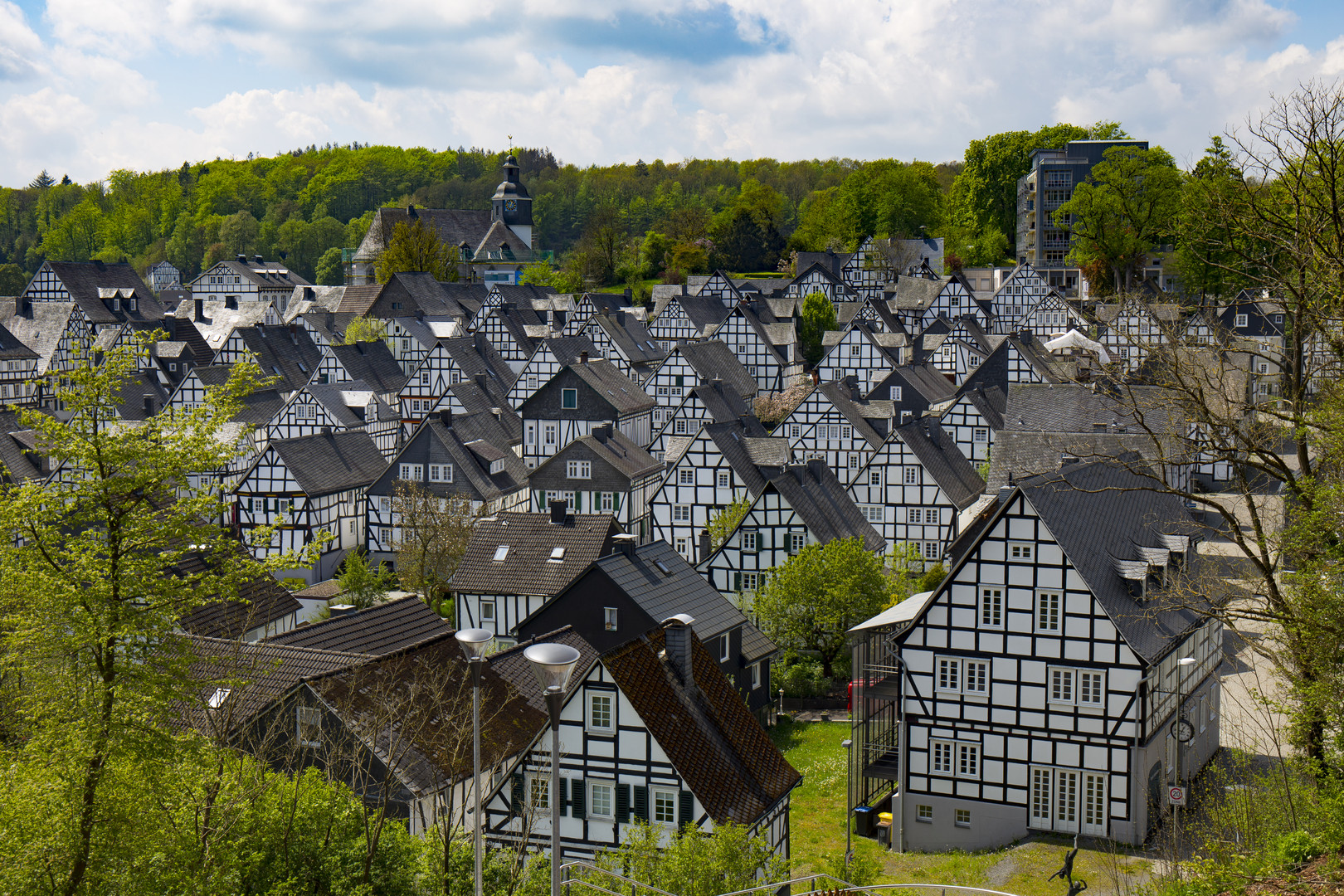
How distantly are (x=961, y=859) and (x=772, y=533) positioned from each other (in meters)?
19.4

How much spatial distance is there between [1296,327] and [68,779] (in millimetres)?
17747

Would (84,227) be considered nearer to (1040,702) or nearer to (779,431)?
(779,431)

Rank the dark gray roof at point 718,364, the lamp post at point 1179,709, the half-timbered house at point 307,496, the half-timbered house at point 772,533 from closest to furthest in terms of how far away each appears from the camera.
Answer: the lamp post at point 1179,709 → the half-timbered house at point 772,533 → the half-timbered house at point 307,496 → the dark gray roof at point 718,364

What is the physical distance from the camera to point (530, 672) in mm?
29828

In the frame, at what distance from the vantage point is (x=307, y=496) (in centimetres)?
5312

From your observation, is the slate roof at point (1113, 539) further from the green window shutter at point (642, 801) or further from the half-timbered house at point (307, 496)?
the half-timbered house at point (307, 496)

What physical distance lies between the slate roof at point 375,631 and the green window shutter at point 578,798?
581 cm

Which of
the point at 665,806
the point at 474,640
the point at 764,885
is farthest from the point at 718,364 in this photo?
the point at 474,640

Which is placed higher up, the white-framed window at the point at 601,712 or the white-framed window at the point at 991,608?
the white-framed window at the point at 991,608

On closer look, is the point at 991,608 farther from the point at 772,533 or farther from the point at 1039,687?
the point at 772,533

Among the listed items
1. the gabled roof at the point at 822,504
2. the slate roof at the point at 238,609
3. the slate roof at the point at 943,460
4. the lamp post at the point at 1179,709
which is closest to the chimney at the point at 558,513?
the gabled roof at the point at 822,504

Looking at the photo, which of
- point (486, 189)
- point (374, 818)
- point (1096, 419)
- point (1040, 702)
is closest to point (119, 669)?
point (374, 818)

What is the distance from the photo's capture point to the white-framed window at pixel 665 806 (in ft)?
79.1

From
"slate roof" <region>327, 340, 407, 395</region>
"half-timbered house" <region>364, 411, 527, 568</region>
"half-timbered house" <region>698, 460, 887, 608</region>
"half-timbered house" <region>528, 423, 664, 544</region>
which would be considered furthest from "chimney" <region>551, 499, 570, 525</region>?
"slate roof" <region>327, 340, 407, 395</region>
